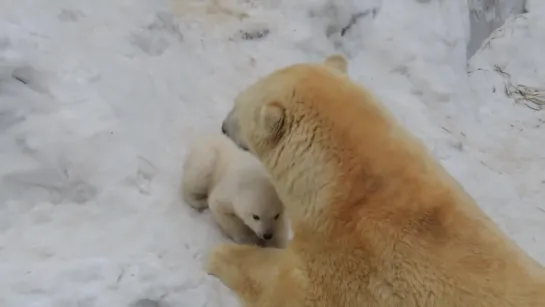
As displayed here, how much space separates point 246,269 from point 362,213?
744 millimetres

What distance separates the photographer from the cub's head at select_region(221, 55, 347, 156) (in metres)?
3.10

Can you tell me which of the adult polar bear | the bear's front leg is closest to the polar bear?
the bear's front leg

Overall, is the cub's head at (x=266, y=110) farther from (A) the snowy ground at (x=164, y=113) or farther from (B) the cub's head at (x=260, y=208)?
(A) the snowy ground at (x=164, y=113)

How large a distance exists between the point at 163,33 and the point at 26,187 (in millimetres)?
1591

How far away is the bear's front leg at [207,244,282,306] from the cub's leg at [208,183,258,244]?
167 millimetres

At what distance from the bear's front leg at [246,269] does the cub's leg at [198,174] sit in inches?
13.4

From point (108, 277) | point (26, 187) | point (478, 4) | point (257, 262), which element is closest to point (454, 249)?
point (257, 262)

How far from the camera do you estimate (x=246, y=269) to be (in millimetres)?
3447

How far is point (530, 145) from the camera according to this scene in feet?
17.9

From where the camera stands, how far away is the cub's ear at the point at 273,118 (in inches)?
120

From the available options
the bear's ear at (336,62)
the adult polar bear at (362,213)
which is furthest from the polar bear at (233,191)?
the bear's ear at (336,62)

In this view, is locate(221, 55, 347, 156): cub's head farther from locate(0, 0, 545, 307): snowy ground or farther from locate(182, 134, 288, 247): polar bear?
locate(0, 0, 545, 307): snowy ground

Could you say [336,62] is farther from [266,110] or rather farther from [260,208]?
[260,208]

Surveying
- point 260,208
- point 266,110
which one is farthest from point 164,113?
point 266,110
